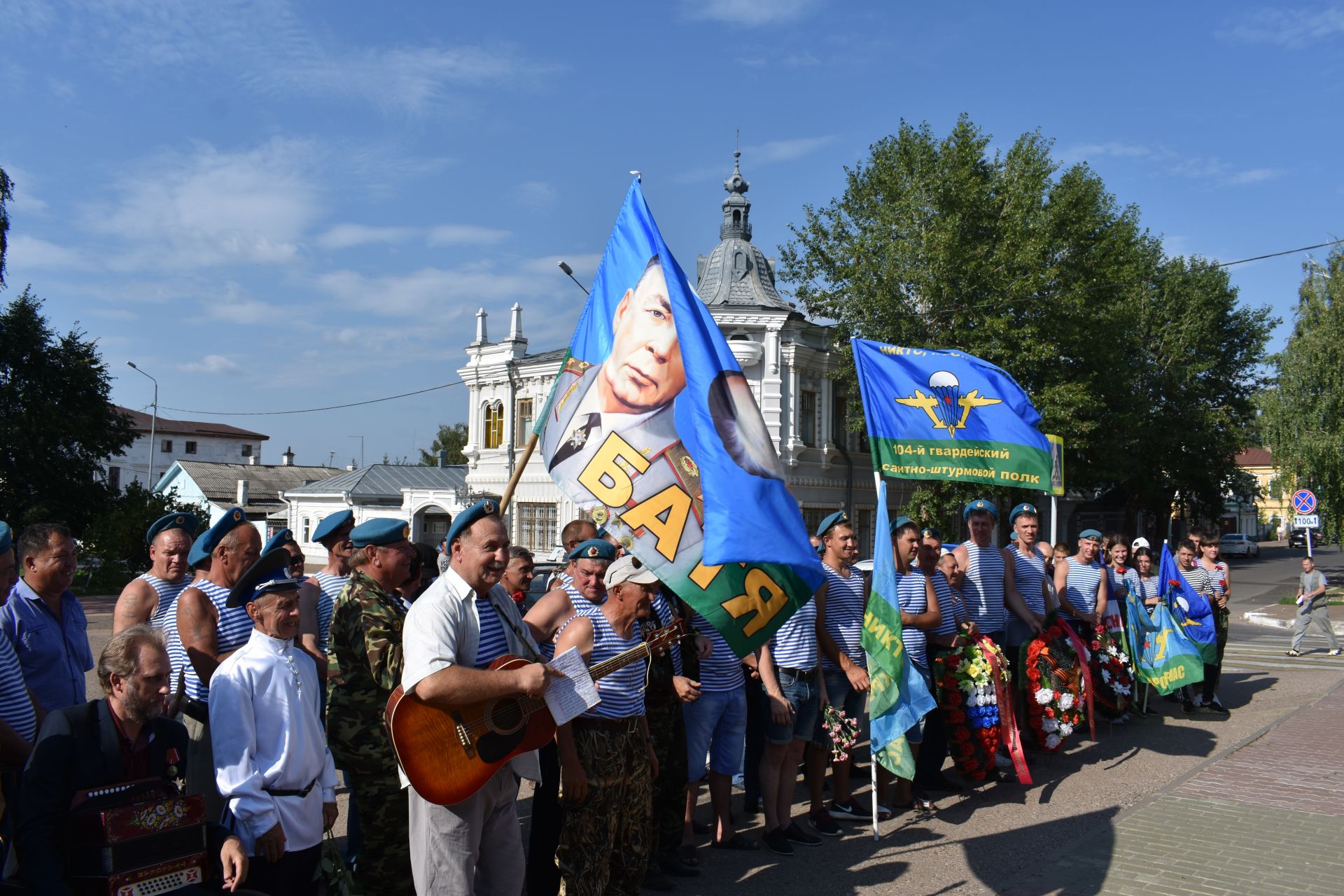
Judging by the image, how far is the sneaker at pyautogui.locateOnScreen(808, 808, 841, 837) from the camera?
22.2 ft

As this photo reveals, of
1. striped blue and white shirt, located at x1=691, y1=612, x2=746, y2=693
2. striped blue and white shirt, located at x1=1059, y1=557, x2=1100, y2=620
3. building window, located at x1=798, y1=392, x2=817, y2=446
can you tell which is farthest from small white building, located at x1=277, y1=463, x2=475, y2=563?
striped blue and white shirt, located at x1=691, y1=612, x2=746, y2=693

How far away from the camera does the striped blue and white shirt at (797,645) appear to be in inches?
261

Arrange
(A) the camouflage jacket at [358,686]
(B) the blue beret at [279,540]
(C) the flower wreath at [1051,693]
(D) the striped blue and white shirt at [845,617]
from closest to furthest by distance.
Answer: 1. (A) the camouflage jacket at [358,686]
2. (B) the blue beret at [279,540]
3. (D) the striped blue and white shirt at [845,617]
4. (C) the flower wreath at [1051,693]

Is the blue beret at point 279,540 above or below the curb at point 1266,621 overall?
above

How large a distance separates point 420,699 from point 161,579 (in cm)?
267

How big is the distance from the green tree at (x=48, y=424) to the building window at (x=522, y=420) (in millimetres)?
14561

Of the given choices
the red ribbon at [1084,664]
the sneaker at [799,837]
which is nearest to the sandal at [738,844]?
the sneaker at [799,837]

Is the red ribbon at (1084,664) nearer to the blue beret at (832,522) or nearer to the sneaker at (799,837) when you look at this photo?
the blue beret at (832,522)

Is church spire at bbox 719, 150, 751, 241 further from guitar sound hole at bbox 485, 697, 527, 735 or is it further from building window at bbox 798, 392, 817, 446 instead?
guitar sound hole at bbox 485, 697, 527, 735

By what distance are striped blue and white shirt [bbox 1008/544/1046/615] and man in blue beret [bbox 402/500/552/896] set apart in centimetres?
601

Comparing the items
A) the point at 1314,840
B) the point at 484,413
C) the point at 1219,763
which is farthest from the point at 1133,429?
the point at 1314,840

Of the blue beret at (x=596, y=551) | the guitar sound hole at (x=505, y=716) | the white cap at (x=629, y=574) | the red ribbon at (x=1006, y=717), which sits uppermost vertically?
the blue beret at (x=596, y=551)

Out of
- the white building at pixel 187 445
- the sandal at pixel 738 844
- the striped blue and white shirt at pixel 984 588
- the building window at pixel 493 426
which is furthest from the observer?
the white building at pixel 187 445

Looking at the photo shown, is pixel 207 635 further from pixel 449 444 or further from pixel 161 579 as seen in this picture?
pixel 449 444
